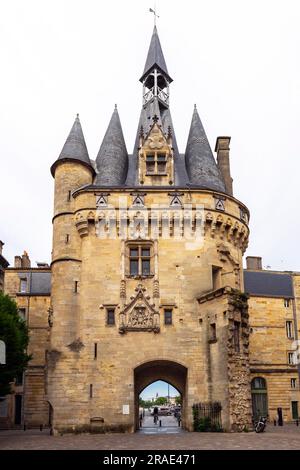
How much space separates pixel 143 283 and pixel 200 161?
837 centimetres

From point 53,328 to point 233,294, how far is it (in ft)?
29.6

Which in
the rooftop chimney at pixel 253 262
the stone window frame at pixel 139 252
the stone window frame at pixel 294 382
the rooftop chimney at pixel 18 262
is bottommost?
the stone window frame at pixel 294 382

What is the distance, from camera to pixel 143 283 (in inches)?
1054

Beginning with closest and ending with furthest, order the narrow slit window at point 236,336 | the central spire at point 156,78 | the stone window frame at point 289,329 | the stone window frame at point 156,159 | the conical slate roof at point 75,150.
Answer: the narrow slit window at point 236,336
the conical slate roof at point 75,150
the stone window frame at point 156,159
the central spire at point 156,78
the stone window frame at point 289,329

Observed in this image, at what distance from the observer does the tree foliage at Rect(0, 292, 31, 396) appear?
2425cm

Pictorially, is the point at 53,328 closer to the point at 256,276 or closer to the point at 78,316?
the point at 78,316

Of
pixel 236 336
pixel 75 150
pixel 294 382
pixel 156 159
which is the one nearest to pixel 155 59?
pixel 156 159

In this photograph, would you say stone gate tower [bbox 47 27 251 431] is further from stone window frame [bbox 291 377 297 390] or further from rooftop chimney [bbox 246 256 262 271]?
rooftop chimney [bbox 246 256 262 271]

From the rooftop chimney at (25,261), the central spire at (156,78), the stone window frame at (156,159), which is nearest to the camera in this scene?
the stone window frame at (156,159)

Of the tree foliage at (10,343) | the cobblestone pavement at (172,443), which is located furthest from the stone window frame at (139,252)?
the cobblestone pavement at (172,443)

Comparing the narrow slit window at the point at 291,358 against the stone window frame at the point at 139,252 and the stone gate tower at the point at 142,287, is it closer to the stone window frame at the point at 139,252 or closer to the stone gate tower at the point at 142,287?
Result: the stone gate tower at the point at 142,287

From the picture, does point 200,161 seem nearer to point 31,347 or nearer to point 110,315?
point 110,315

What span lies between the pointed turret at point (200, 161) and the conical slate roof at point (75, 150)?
19.2 feet

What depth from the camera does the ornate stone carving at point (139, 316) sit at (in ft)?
84.8
